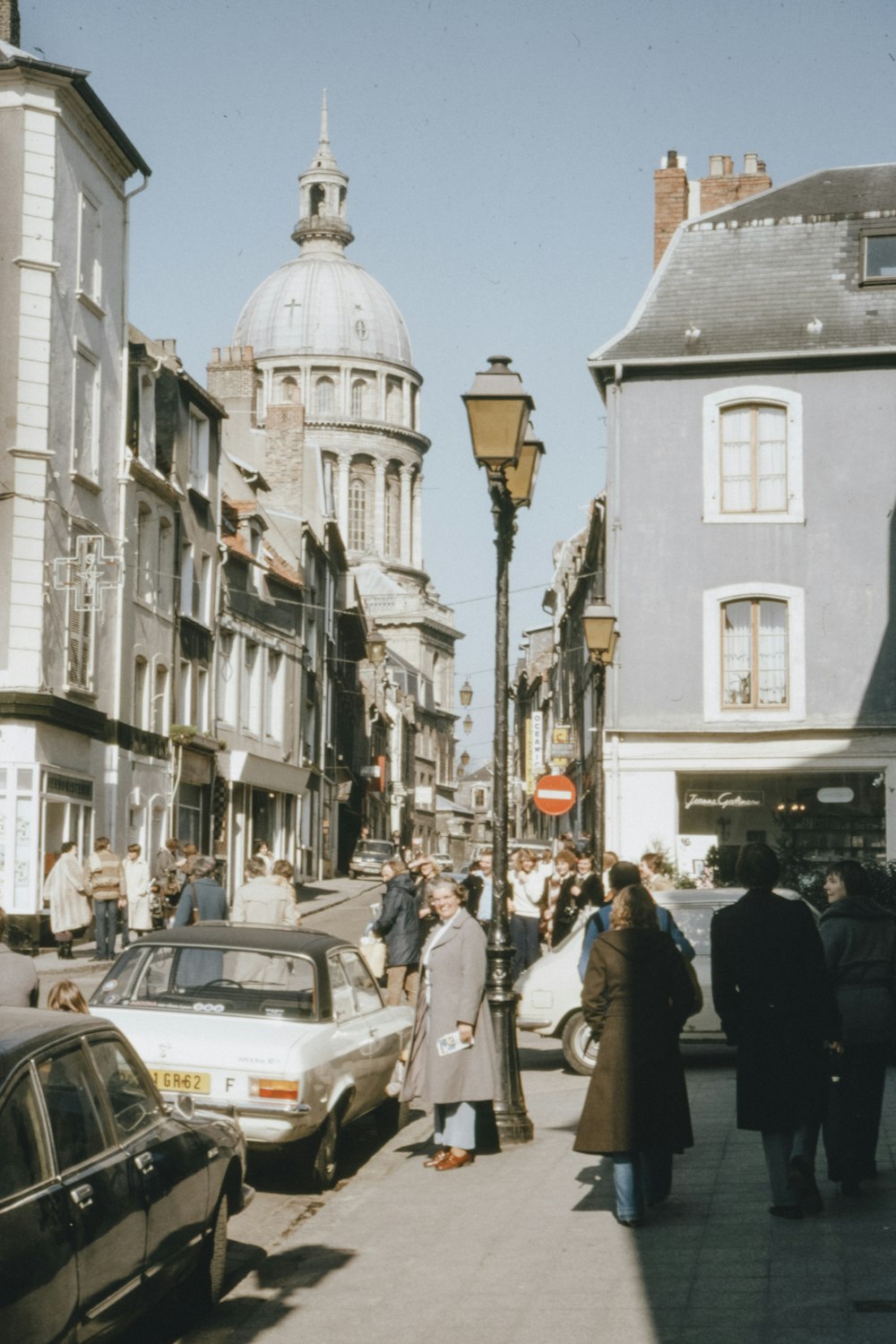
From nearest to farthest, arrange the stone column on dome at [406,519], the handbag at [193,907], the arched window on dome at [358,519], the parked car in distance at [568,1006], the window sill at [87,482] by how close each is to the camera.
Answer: the parked car in distance at [568,1006]
the handbag at [193,907]
the window sill at [87,482]
the arched window on dome at [358,519]
the stone column on dome at [406,519]

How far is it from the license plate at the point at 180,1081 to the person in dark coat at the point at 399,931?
6666 millimetres

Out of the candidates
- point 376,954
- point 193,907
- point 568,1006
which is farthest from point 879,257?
point 568,1006

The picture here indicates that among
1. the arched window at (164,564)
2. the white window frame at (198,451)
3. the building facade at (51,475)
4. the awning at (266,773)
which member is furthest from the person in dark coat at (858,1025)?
the awning at (266,773)

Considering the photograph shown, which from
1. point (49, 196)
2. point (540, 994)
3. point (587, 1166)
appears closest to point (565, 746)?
point (49, 196)

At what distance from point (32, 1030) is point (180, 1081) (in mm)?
4123

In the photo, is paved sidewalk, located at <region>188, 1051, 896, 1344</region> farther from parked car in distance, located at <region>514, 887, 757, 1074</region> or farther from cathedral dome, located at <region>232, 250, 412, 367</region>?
cathedral dome, located at <region>232, 250, 412, 367</region>

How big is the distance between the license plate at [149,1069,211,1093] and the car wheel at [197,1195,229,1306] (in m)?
2.45

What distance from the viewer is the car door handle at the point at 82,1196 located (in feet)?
19.2

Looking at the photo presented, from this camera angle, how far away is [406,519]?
131 metres

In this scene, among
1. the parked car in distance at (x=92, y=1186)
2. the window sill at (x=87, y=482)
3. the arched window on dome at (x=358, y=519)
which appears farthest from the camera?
the arched window on dome at (x=358, y=519)

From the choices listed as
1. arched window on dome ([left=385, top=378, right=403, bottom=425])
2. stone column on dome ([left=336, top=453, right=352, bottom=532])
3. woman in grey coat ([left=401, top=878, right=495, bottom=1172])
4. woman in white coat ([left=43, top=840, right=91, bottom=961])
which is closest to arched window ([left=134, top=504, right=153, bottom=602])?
woman in white coat ([left=43, top=840, right=91, bottom=961])

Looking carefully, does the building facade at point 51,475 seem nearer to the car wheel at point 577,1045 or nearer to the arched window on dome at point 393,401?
the car wheel at point 577,1045

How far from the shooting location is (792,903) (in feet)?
28.9

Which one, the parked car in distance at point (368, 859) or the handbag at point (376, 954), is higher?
the parked car in distance at point (368, 859)
